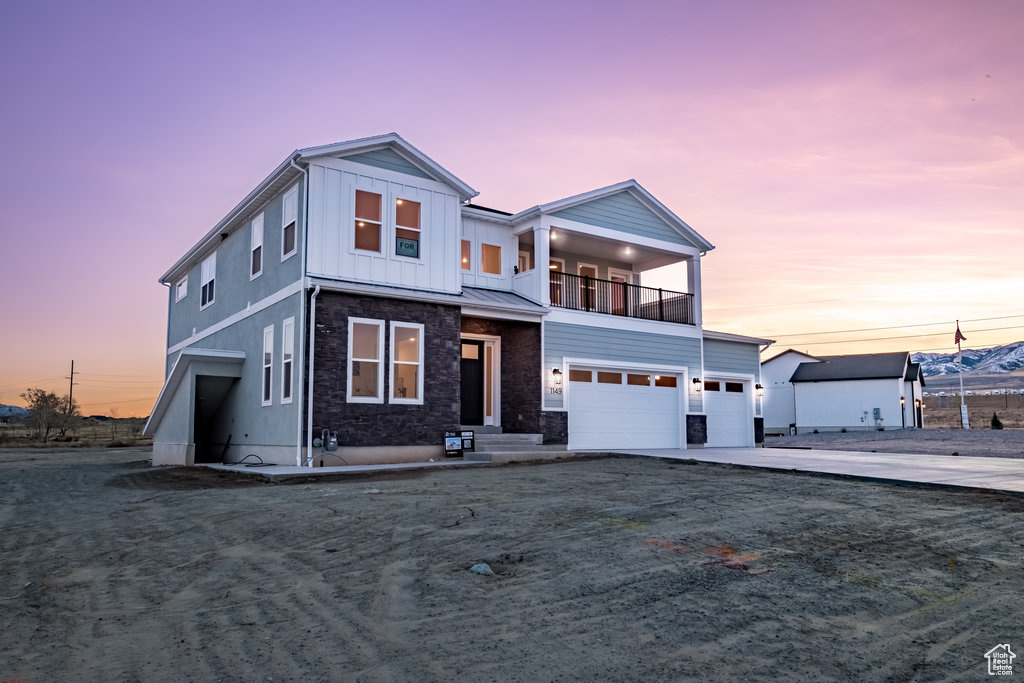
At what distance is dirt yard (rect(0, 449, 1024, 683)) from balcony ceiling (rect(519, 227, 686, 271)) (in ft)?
37.1

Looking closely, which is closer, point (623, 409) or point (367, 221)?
point (367, 221)

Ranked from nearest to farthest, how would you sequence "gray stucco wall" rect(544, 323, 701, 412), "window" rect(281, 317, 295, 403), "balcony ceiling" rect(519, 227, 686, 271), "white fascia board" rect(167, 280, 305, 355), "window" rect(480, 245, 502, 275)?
1. "window" rect(281, 317, 295, 403)
2. "white fascia board" rect(167, 280, 305, 355)
3. "gray stucco wall" rect(544, 323, 701, 412)
4. "window" rect(480, 245, 502, 275)
5. "balcony ceiling" rect(519, 227, 686, 271)

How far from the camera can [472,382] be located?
17141 mm

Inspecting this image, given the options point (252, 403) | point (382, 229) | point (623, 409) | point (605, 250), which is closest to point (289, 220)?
point (382, 229)

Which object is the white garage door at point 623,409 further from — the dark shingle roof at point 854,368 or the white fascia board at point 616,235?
the dark shingle roof at point 854,368

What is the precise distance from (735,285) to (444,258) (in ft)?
63.1

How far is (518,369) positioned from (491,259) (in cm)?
322

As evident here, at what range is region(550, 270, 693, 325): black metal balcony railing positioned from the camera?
19328 mm

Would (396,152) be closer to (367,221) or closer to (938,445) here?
(367,221)

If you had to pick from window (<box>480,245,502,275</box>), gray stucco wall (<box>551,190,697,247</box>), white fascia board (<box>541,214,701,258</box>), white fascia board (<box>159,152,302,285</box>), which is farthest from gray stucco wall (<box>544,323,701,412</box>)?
white fascia board (<box>159,152,302,285</box>)

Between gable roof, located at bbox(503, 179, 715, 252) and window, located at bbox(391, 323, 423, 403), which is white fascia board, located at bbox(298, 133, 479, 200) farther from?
window, located at bbox(391, 323, 423, 403)

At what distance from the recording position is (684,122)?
17359 millimetres

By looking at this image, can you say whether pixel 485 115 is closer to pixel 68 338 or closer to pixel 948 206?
pixel 948 206

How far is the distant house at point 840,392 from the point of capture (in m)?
39.1
